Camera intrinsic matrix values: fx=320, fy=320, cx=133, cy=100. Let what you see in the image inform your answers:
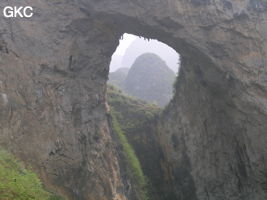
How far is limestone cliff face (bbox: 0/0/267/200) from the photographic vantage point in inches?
632

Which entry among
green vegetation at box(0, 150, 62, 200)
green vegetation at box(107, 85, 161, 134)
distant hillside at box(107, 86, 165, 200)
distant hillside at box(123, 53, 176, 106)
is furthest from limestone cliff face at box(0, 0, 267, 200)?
distant hillside at box(123, 53, 176, 106)

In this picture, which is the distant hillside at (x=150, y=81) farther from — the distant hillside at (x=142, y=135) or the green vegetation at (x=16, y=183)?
the green vegetation at (x=16, y=183)

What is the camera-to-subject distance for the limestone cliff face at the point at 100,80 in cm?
1606

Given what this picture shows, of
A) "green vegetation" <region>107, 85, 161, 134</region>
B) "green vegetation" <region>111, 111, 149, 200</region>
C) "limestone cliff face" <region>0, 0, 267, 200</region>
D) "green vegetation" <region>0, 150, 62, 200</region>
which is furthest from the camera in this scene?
"green vegetation" <region>107, 85, 161, 134</region>

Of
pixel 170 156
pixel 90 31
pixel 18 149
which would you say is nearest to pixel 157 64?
pixel 170 156

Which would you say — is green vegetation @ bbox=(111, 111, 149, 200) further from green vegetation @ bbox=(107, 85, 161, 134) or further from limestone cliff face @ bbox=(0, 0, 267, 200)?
limestone cliff face @ bbox=(0, 0, 267, 200)

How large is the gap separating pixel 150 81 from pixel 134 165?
4707 centimetres

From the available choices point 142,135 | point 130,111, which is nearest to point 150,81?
point 130,111

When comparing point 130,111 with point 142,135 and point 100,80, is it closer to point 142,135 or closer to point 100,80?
point 142,135

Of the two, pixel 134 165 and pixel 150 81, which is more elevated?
pixel 150 81

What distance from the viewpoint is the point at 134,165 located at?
24391 millimetres

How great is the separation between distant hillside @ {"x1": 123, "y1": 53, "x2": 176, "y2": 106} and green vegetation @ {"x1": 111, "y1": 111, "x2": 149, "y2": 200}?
33123 mm

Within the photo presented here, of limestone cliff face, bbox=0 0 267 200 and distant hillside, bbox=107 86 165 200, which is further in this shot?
distant hillside, bbox=107 86 165 200

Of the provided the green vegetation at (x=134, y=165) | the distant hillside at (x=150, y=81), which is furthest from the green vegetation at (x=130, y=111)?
the distant hillside at (x=150, y=81)
